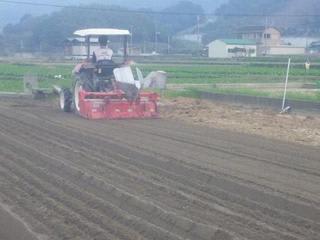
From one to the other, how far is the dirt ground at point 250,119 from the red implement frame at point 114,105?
1.17 metres

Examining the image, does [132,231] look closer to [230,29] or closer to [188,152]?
[188,152]

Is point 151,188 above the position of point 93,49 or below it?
below

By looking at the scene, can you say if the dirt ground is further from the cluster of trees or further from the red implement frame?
the cluster of trees

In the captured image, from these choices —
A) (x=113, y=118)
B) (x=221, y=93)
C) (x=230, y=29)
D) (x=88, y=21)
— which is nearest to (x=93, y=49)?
(x=113, y=118)

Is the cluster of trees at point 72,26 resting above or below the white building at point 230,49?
above

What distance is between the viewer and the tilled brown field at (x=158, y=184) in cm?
776

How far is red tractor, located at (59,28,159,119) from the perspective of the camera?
19797mm

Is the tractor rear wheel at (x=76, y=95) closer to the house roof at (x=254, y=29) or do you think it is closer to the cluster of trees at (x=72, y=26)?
the cluster of trees at (x=72, y=26)

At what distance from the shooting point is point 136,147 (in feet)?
46.3

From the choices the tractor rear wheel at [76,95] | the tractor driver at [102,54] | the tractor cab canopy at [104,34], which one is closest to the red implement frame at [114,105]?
the tractor rear wheel at [76,95]

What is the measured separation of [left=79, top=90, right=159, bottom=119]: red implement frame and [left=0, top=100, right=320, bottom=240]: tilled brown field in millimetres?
2780

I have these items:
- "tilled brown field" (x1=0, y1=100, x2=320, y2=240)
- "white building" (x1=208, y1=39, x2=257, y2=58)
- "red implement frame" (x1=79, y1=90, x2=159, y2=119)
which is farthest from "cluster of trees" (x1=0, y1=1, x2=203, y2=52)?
"tilled brown field" (x1=0, y1=100, x2=320, y2=240)

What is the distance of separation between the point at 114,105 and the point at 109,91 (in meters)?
0.60

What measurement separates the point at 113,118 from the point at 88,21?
97052 mm
